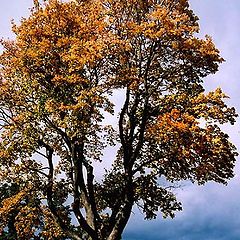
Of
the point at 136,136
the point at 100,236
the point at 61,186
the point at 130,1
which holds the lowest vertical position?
the point at 100,236

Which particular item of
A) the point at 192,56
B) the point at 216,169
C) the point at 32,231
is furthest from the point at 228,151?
the point at 32,231

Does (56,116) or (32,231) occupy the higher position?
(56,116)

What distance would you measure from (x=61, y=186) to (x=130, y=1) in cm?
1290

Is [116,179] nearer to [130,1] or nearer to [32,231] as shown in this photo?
[32,231]

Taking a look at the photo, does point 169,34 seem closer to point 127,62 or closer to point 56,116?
point 127,62

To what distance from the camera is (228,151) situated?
26.3 m

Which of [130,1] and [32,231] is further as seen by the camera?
[32,231]

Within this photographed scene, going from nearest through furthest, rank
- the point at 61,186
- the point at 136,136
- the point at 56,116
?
the point at 56,116 → the point at 136,136 → the point at 61,186

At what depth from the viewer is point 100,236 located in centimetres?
2997

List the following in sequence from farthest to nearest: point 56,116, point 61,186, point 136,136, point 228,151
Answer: point 61,186
point 136,136
point 56,116
point 228,151

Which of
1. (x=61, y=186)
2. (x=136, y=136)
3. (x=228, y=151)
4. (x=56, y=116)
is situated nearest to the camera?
(x=228, y=151)

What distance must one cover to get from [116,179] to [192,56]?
10177 mm

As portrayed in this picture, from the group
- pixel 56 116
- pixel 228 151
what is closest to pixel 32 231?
pixel 56 116

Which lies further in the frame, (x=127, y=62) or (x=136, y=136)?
(x=136, y=136)
